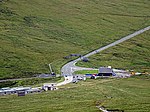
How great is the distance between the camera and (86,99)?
104 meters

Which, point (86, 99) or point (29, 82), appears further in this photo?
point (29, 82)

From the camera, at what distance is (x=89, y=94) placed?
110000 mm

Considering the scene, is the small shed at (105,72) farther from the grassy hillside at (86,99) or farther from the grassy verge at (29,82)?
the grassy hillside at (86,99)

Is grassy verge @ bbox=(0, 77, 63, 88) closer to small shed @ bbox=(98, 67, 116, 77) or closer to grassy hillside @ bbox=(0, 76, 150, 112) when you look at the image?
small shed @ bbox=(98, 67, 116, 77)

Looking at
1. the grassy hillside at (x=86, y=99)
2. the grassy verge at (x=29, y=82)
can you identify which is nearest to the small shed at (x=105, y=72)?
the grassy verge at (x=29, y=82)

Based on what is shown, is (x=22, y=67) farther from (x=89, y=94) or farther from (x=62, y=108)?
(x=62, y=108)

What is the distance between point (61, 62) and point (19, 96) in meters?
73.2

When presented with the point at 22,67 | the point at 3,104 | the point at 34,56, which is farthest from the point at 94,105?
the point at 34,56

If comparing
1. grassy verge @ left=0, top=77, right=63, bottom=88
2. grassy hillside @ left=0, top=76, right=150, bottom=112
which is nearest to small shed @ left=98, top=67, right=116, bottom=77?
grassy verge @ left=0, top=77, right=63, bottom=88

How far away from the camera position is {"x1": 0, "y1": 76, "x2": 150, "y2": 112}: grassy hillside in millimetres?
93412

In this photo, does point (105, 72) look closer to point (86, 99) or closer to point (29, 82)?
point (29, 82)

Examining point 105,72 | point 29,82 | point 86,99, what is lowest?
point 86,99

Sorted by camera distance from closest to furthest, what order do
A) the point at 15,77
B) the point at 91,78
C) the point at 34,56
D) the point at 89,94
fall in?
the point at 89,94 → the point at 91,78 → the point at 15,77 → the point at 34,56

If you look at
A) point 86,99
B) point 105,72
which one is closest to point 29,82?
point 105,72
